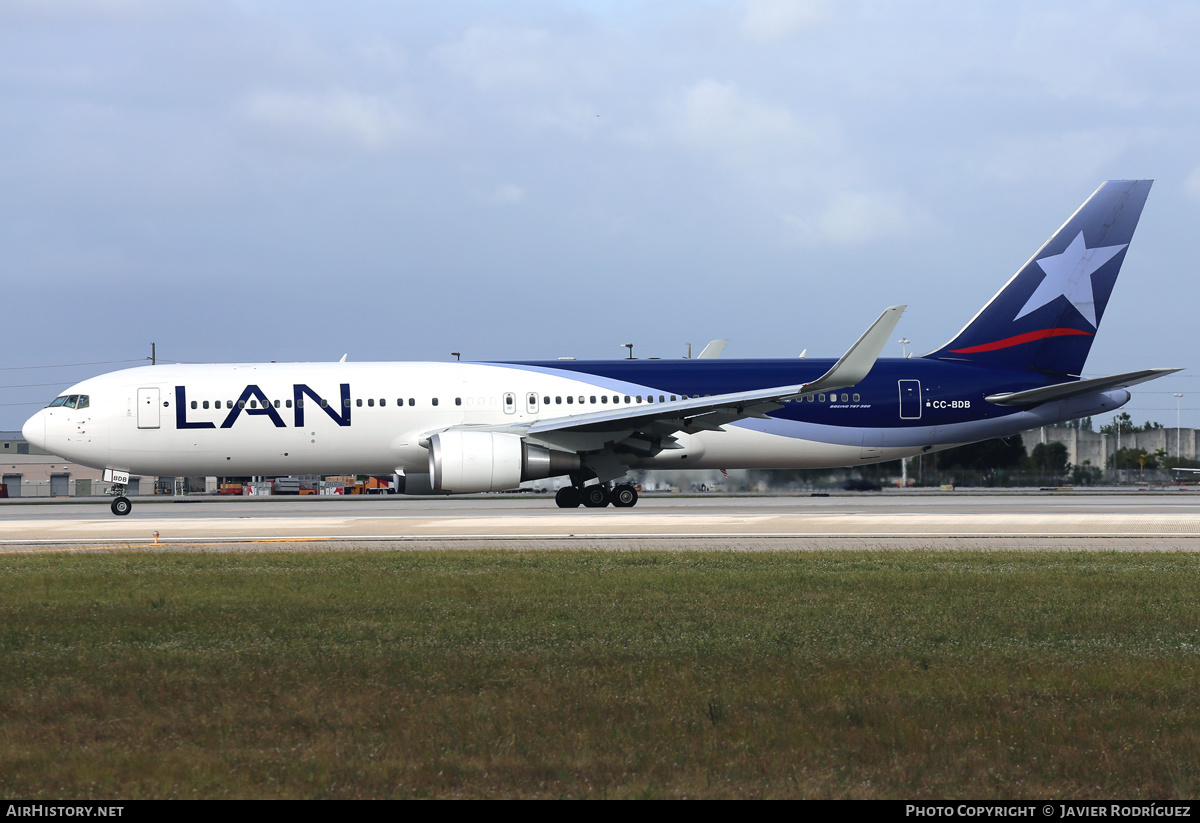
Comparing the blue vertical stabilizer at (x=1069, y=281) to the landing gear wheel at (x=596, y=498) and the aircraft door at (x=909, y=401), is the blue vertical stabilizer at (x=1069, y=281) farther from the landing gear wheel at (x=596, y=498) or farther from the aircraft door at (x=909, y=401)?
the landing gear wheel at (x=596, y=498)

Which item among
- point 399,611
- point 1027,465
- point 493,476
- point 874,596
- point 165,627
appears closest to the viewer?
point 165,627

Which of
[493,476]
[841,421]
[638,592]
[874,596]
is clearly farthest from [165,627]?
[841,421]

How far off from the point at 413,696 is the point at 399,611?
10.7 feet

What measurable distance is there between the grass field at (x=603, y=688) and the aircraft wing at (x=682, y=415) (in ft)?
36.9

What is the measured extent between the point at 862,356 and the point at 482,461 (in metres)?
8.42

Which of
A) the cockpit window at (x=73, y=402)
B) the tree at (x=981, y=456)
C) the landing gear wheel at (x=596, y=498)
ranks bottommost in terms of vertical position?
the landing gear wheel at (x=596, y=498)

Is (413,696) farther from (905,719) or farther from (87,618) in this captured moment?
(87,618)

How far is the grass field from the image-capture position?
490 cm

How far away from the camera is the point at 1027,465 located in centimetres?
5178

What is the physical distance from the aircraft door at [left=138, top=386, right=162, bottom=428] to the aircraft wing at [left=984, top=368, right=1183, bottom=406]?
20.5 meters

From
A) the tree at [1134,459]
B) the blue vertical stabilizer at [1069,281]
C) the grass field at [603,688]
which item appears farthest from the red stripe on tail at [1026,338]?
the tree at [1134,459]

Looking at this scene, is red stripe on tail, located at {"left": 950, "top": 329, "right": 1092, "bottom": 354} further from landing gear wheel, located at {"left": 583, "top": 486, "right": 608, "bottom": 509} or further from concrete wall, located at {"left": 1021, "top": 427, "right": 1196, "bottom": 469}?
concrete wall, located at {"left": 1021, "top": 427, "right": 1196, "bottom": 469}

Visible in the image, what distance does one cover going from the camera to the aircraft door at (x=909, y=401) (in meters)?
26.5

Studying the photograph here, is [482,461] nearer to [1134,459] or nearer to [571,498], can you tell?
[571,498]
